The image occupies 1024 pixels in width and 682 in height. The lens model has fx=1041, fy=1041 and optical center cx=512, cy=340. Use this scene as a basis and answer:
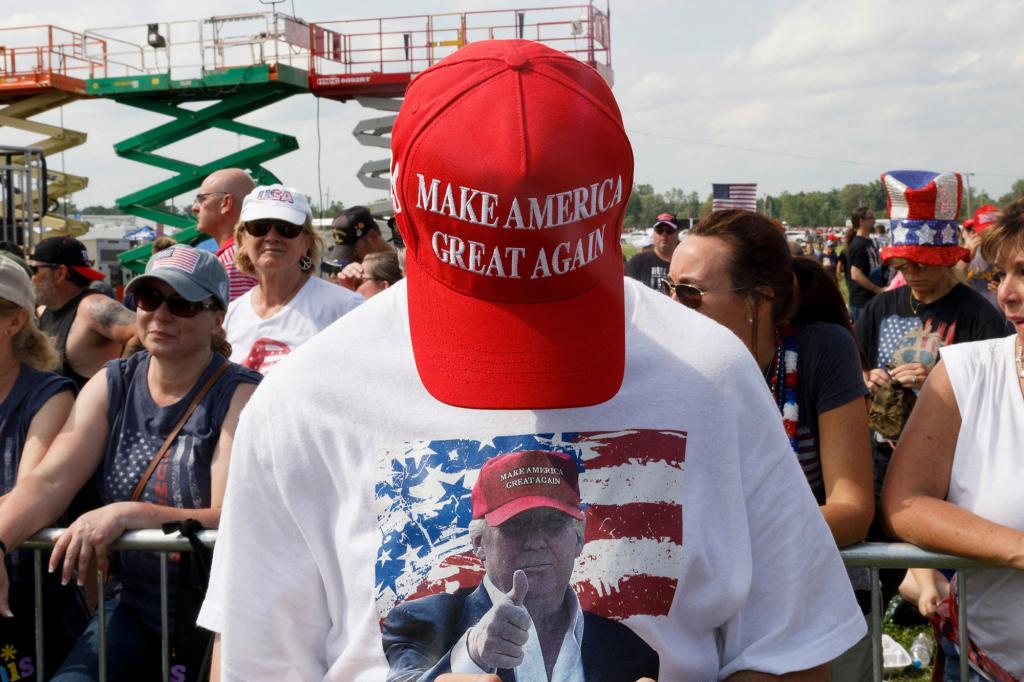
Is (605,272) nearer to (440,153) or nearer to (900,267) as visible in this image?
(440,153)

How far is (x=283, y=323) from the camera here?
15.3 feet

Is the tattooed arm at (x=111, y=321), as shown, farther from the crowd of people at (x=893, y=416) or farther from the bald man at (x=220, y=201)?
the crowd of people at (x=893, y=416)

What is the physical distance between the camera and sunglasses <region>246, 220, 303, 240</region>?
195 inches

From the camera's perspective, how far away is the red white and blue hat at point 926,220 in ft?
15.7

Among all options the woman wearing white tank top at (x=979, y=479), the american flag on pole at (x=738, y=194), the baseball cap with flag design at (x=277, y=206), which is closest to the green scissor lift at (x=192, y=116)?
the american flag on pole at (x=738, y=194)

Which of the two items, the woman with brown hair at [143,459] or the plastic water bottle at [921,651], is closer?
the woman with brown hair at [143,459]

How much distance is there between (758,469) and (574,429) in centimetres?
25

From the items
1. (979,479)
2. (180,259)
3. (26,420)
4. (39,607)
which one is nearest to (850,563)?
(979,479)

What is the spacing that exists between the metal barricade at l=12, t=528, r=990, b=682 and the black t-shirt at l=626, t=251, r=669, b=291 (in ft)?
24.9

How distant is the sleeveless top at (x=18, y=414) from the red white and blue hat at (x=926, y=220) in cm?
363

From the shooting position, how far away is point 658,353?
1354 millimetres

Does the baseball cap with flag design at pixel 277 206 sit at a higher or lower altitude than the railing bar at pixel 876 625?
higher

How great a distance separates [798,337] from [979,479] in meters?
0.66

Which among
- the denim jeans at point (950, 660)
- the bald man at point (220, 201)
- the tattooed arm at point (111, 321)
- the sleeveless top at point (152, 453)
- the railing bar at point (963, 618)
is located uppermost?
the bald man at point (220, 201)
